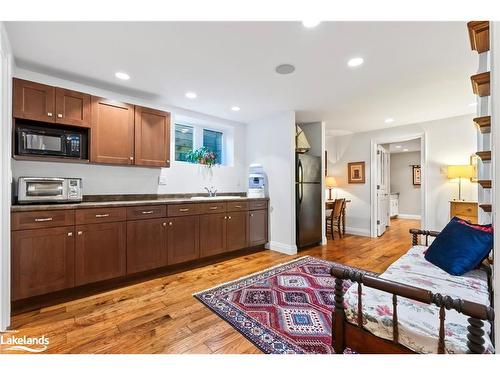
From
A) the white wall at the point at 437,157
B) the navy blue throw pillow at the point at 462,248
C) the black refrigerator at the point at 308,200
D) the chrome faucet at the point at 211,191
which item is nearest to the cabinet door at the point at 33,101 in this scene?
the chrome faucet at the point at 211,191

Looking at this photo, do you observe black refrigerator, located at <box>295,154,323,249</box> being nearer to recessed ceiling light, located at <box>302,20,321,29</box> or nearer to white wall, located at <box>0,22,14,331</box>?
recessed ceiling light, located at <box>302,20,321,29</box>

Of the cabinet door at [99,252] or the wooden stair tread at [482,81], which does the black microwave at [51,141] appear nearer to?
the cabinet door at [99,252]

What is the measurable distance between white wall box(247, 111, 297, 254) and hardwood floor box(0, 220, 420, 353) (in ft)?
3.92

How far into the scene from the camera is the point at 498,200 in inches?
25.1

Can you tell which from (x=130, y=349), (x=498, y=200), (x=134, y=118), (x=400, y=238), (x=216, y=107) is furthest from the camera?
(x=400, y=238)

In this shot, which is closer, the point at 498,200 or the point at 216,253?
the point at 498,200

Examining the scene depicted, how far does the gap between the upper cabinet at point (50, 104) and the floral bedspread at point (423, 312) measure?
10.4 ft

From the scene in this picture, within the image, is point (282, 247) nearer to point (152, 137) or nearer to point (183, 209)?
point (183, 209)

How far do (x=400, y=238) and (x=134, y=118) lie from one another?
5.53 m

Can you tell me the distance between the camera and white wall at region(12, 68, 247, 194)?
267 centimetres

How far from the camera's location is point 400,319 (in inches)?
45.3

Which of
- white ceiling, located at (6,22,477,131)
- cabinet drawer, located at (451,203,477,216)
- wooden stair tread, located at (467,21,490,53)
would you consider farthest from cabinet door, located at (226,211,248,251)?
cabinet drawer, located at (451,203,477,216)
